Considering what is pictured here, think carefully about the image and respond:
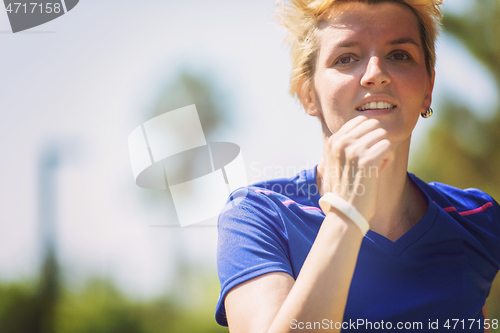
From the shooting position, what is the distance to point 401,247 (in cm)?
128

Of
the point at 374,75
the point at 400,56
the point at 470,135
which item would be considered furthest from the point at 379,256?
the point at 470,135

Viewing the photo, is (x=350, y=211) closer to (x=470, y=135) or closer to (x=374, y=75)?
(x=374, y=75)

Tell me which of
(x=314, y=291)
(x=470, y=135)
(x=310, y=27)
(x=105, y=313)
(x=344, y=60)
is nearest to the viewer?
(x=314, y=291)

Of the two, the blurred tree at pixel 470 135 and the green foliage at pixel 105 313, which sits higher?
the blurred tree at pixel 470 135

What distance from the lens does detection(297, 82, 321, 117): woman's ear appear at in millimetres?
1428

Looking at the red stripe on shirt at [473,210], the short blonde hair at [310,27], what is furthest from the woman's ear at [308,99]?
the red stripe on shirt at [473,210]

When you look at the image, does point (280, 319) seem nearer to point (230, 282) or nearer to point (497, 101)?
point (230, 282)

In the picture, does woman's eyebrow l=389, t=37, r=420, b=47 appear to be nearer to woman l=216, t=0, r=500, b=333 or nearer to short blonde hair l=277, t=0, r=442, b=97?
woman l=216, t=0, r=500, b=333

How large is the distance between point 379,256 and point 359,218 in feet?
1.40

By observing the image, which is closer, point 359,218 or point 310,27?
point 359,218

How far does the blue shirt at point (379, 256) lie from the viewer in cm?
110

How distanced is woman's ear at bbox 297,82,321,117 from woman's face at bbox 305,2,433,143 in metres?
0.03

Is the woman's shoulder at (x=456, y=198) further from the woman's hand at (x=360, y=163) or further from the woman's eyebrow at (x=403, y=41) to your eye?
the woman's hand at (x=360, y=163)

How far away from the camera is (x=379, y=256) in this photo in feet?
4.08
